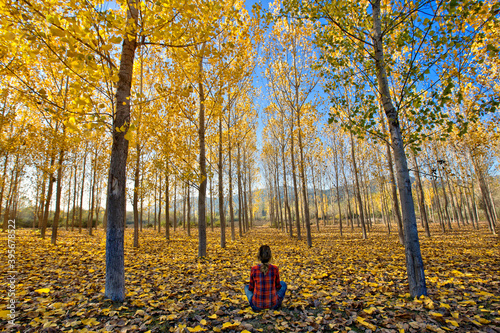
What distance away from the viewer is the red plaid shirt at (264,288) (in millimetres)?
3168

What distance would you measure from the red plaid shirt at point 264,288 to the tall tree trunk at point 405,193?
2.37m

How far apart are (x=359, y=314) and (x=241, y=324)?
1.72 m

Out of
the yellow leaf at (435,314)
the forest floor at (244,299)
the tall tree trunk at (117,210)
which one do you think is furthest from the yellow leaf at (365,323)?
the tall tree trunk at (117,210)

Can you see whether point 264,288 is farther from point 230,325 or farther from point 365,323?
point 365,323

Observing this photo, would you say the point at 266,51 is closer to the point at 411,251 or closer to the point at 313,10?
the point at 313,10

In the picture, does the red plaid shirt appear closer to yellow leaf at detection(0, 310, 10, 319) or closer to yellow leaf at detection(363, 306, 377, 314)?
yellow leaf at detection(363, 306, 377, 314)

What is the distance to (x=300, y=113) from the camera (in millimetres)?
10680

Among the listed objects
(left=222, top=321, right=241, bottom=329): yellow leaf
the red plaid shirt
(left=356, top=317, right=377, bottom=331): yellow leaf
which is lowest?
(left=356, top=317, right=377, bottom=331): yellow leaf

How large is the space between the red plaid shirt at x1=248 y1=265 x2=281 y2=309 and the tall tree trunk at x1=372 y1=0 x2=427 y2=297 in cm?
237

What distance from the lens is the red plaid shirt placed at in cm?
317

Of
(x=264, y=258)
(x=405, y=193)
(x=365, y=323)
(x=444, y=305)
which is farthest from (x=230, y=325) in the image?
(x=405, y=193)

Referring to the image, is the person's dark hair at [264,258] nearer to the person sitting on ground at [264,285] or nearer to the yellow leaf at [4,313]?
the person sitting on ground at [264,285]

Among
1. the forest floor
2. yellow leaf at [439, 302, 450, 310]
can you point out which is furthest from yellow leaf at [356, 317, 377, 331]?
yellow leaf at [439, 302, 450, 310]

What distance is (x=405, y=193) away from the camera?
377 centimetres
